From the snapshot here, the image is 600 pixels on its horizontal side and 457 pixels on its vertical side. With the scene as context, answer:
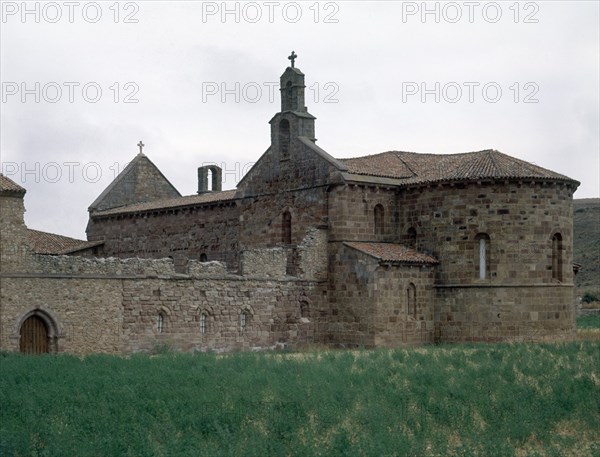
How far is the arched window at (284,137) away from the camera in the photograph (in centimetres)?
3666

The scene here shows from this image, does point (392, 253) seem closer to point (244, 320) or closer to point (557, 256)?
point (244, 320)

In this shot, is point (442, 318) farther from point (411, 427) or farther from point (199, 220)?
point (411, 427)

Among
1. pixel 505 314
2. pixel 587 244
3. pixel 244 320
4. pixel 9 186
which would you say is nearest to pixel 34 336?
pixel 9 186

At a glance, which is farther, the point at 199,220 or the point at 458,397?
the point at 199,220

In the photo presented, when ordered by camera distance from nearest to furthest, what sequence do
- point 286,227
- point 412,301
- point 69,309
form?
point 69,309
point 412,301
point 286,227

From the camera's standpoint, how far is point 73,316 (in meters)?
28.9

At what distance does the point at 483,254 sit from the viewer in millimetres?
33719

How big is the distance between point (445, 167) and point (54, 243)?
18.5 meters

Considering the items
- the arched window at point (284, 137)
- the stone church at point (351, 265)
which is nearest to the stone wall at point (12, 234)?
the stone church at point (351, 265)

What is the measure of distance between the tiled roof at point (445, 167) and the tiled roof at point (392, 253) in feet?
8.29

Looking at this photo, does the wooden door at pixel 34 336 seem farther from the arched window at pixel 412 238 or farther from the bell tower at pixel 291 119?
the arched window at pixel 412 238

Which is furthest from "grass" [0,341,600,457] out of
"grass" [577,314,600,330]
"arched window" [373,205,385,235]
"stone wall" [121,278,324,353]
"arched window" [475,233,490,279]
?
"grass" [577,314,600,330]

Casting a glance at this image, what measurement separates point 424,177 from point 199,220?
11.0 metres

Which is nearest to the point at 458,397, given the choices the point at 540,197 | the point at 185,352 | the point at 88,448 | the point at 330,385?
the point at 330,385
